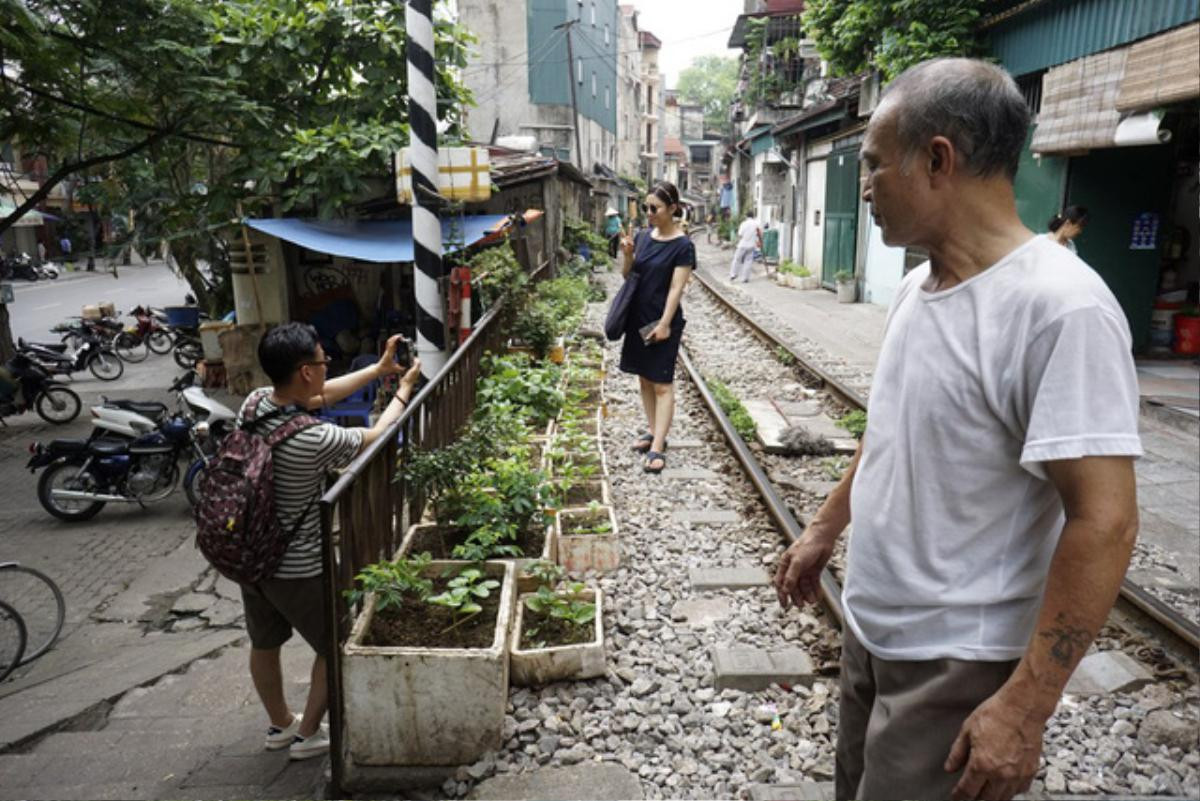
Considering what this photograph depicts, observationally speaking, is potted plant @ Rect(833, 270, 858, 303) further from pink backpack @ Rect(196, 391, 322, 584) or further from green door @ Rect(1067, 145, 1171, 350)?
pink backpack @ Rect(196, 391, 322, 584)

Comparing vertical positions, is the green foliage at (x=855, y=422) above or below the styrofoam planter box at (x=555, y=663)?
below

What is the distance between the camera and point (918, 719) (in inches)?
67.2

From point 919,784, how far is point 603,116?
43478mm

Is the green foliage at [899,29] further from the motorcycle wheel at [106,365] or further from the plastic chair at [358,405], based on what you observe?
the motorcycle wheel at [106,365]

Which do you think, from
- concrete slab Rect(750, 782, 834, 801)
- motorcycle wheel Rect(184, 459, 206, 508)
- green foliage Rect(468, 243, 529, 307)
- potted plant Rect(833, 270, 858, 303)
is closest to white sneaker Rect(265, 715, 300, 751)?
concrete slab Rect(750, 782, 834, 801)

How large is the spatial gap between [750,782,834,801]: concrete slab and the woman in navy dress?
12.2ft

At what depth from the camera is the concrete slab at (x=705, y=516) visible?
5.50 metres

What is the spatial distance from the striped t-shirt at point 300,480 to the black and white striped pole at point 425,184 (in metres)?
2.79

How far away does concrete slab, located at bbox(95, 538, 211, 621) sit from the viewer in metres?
5.55

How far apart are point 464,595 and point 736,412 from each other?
5097 millimetres

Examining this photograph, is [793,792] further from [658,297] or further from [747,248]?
[747,248]

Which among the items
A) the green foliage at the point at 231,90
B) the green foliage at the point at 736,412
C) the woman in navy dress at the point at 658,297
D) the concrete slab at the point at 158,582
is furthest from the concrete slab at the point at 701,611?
the green foliage at the point at 231,90

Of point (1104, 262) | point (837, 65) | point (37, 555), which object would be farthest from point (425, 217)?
point (837, 65)

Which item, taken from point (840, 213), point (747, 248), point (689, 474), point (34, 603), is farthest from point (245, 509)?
point (747, 248)
